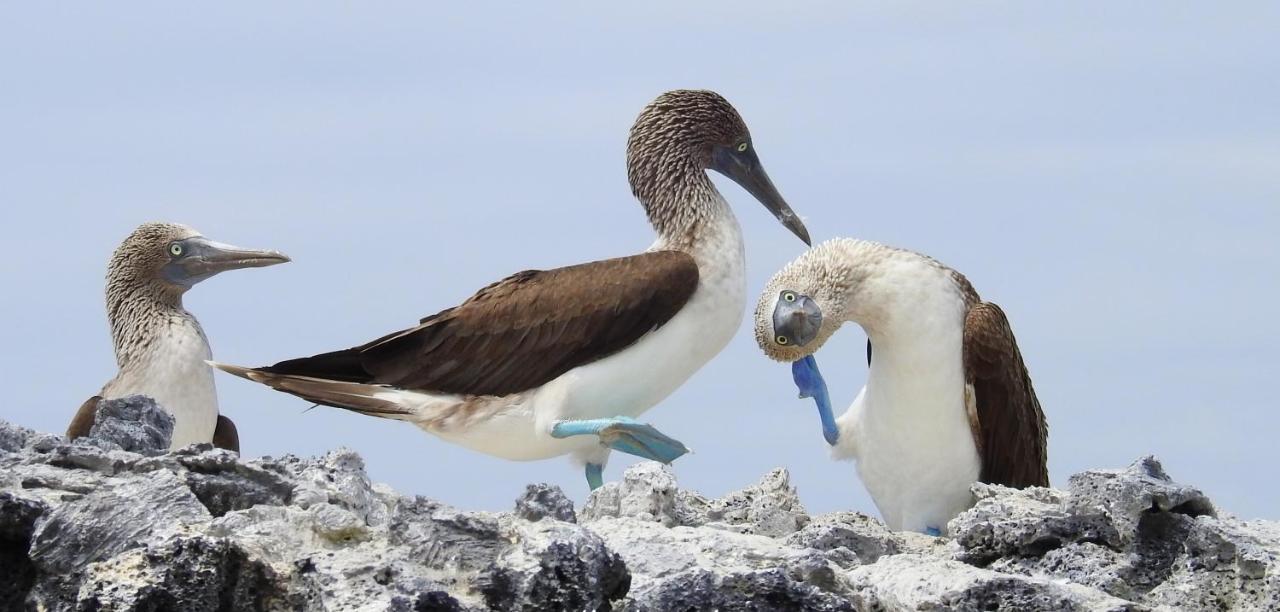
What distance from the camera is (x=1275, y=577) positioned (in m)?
6.84

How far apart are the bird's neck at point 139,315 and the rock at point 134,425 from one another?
3667 millimetres

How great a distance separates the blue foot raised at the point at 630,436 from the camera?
32.6 ft

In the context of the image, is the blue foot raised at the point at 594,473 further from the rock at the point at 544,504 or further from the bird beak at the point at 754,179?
the rock at the point at 544,504

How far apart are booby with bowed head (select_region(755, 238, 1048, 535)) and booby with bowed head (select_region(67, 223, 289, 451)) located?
3963 millimetres

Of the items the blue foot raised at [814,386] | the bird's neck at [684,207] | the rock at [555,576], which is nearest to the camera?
the rock at [555,576]

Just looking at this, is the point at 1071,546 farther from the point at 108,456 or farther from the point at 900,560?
the point at 108,456

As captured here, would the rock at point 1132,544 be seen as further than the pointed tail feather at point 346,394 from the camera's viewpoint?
No

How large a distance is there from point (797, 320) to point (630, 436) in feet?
3.56

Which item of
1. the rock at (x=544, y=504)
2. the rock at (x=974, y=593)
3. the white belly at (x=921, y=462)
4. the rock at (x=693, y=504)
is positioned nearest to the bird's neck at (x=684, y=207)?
the white belly at (x=921, y=462)

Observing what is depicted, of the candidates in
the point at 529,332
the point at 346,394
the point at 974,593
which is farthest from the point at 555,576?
the point at 346,394

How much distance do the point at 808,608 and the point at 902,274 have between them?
4.37 m

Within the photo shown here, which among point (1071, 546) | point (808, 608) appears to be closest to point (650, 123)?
point (1071, 546)

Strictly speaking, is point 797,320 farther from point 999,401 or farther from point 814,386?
point 999,401

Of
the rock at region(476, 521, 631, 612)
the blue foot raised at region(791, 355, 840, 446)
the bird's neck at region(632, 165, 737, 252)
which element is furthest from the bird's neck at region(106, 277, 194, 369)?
the rock at region(476, 521, 631, 612)
